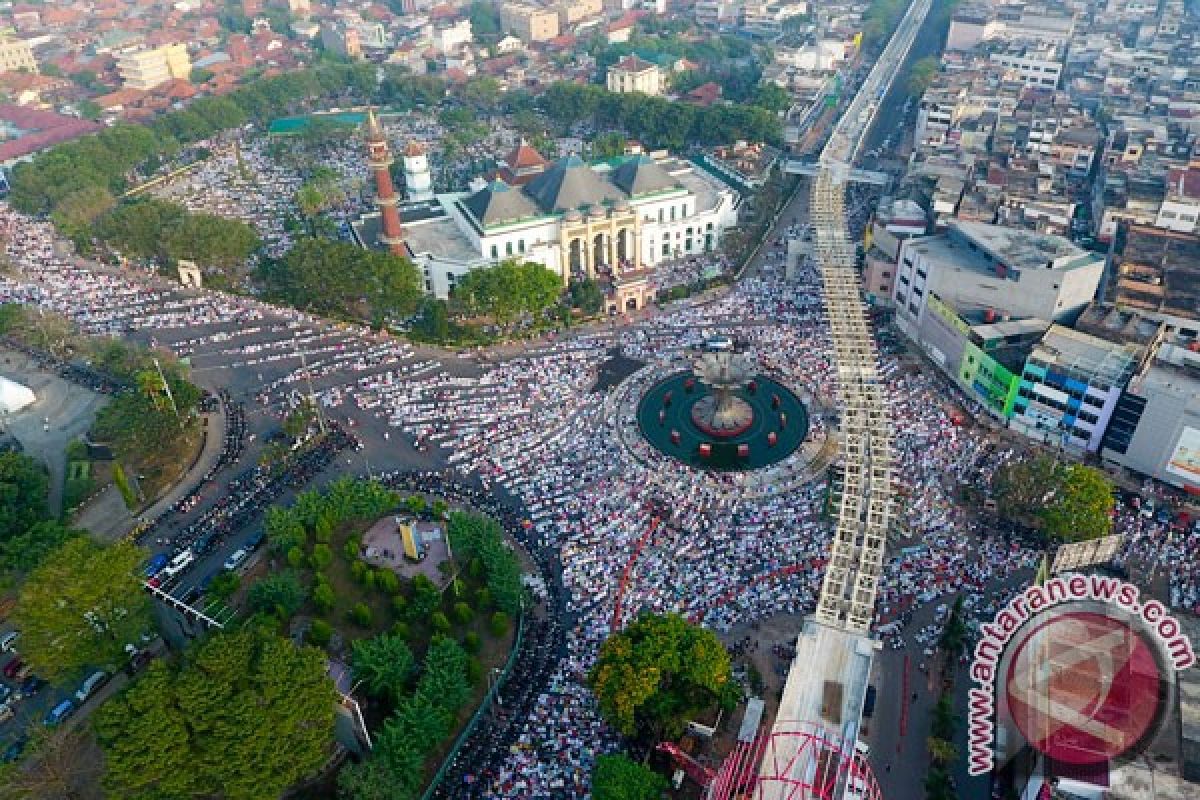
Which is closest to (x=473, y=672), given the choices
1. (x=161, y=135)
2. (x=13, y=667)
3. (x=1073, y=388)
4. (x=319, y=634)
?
(x=319, y=634)

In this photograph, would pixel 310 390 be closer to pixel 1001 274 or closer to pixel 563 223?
pixel 563 223

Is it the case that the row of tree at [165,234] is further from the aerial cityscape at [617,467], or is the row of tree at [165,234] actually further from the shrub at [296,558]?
the shrub at [296,558]

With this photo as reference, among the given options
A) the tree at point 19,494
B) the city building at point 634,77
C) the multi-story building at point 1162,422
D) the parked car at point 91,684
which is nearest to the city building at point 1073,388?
the multi-story building at point 1162,422

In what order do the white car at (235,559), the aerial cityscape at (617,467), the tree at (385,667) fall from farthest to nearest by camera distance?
the white car at (235,559) < the tree at (385,667) < the aerial cityscape at (617,467)

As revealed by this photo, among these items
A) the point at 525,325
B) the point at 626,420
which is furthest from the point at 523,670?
the point at 525,325

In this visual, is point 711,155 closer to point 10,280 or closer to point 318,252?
point 318,252
